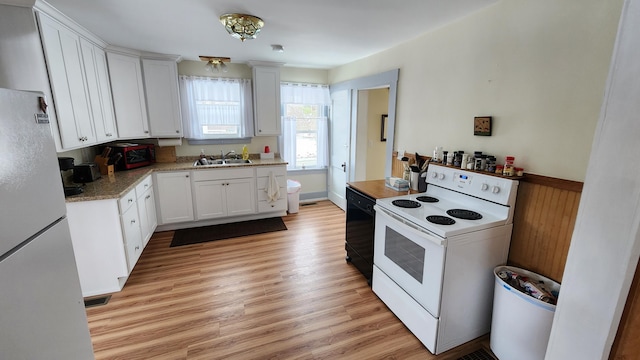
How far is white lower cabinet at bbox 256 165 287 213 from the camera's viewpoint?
13.0 feet

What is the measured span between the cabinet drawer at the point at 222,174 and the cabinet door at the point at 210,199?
0.06 metres

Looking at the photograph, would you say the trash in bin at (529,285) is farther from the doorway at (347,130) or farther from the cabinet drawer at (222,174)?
the cabinet drawer at (222,174)

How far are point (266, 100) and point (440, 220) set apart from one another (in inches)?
128

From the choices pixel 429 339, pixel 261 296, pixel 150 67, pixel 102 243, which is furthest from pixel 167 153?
pixel 429 339

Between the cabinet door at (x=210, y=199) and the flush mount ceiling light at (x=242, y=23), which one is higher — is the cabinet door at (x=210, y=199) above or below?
below

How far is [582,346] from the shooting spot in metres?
0.86

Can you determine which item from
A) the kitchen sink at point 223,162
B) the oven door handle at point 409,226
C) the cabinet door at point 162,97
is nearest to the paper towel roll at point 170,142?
the cabinet door at point 162,97

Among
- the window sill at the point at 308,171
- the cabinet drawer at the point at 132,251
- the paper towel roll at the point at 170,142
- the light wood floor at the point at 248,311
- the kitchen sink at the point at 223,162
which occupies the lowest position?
the light wood floor at the point at 248,311

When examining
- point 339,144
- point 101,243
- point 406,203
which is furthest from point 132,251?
point 339,144

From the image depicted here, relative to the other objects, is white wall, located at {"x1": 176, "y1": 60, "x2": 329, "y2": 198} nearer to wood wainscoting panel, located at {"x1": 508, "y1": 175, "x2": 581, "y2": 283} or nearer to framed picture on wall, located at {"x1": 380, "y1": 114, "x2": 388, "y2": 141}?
framed picture on wall, located at {"x1": 380, "y1": 114, "x2": 388, "y2": 141}

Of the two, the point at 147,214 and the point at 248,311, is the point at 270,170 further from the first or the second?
the point at 248,311

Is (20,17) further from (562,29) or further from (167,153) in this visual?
(562,29)

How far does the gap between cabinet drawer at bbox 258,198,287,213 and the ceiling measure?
6.84 ft

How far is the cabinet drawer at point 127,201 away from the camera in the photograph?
2.38 meters
